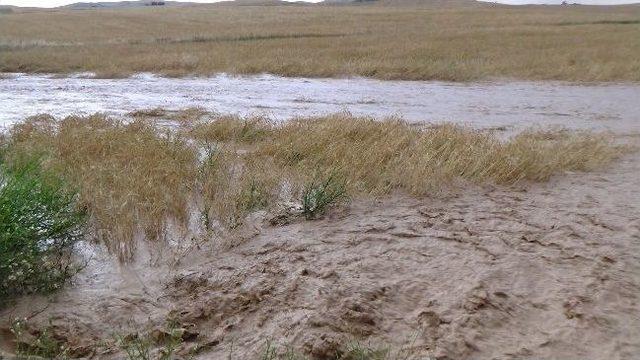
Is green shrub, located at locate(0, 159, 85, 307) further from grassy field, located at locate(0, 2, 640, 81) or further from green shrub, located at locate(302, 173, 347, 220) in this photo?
grassy field, located at locate(0, 2, 640, 81)

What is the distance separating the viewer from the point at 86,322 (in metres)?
3.87

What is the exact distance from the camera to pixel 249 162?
7434 mm

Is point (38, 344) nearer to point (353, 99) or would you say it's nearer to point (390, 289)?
point (390, 289)

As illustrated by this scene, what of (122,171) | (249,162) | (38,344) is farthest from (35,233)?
(249,162)

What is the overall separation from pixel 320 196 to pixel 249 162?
76.6 inches

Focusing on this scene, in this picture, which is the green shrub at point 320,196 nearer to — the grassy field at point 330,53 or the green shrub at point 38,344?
the green shrub at point 38,344

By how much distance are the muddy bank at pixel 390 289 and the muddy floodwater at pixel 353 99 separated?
21.4 feet

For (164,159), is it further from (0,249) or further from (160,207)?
(0,249)

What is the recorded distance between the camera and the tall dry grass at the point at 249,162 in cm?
560

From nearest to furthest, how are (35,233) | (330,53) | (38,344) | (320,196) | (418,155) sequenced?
(38,344) → (35,233) → (320,196) → (418,155) → (330,53)

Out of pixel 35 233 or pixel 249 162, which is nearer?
pixel 35 233

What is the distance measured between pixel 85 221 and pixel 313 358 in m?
2.60

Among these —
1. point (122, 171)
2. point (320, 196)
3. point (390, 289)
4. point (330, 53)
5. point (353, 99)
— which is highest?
point (122, 171)

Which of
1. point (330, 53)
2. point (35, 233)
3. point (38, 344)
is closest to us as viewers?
point (38, 344)
